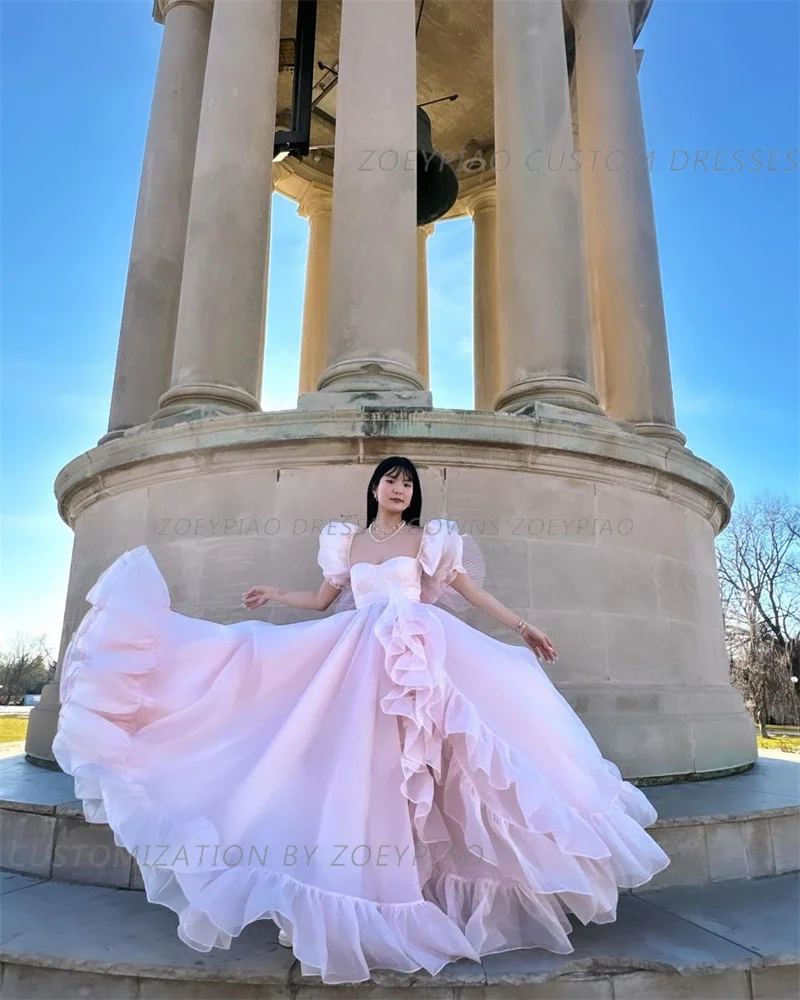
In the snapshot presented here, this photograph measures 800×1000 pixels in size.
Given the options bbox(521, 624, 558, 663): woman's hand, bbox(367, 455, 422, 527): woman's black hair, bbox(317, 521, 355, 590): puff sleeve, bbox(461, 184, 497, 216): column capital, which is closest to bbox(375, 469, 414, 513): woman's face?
bbox(367, 455, 422, 527): woman's black hair

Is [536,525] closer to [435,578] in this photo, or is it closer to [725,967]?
[435,578]

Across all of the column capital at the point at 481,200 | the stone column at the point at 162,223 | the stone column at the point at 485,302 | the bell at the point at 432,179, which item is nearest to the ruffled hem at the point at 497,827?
the stone column at the point at 162,223

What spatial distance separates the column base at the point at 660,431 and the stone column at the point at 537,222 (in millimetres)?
1516

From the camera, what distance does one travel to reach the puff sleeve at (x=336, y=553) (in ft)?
19.2

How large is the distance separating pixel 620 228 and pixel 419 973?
11.3 metres

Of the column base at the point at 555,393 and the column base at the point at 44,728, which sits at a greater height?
the column base at the point at 555,393

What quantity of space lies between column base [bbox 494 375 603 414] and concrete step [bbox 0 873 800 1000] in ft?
19.6

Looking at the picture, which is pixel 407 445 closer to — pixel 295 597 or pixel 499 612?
pixel 295 597

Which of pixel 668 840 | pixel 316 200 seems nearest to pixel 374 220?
pixel 668 840

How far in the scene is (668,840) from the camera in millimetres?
5625

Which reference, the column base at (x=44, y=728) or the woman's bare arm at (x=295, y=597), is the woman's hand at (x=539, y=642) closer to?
the woman's bare arm at (x=295, y=597)

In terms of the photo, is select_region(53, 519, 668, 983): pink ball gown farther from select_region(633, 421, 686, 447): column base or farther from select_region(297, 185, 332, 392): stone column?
select_region(297, 185, 332, 392): stone column

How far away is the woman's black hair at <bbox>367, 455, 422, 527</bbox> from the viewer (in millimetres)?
5906

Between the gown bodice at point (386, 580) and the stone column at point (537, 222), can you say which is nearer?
the gown bodice at point (386, 580)
